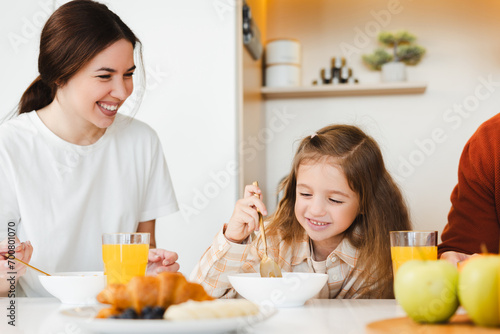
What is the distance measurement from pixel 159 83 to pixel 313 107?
967 mm

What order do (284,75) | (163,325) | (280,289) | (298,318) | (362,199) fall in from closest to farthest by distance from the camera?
(163,325), (298,318), (280,289), (362,199), (284,75)

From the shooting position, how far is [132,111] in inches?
94.1

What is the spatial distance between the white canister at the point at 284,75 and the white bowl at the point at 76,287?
6.78ft

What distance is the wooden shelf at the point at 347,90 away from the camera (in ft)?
9.29

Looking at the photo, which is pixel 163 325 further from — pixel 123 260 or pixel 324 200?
pixel 324 200

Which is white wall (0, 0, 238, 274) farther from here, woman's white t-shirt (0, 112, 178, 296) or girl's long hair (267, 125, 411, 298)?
girl's long hair (267, 125, 411, 298)

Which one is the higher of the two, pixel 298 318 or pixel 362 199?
pixel 362 199

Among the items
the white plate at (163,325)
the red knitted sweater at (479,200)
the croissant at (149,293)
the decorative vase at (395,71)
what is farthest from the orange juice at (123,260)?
the decorative vase at (395,71)

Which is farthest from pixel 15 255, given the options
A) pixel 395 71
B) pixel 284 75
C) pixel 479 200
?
pixel 395 71

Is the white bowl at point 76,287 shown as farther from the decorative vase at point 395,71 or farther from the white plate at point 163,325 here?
the decorative vase at point 395,71

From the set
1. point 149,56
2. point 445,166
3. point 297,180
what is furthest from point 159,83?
point 445,166

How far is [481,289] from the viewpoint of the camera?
669 mm

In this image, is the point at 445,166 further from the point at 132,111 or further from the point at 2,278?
the point at 2,278

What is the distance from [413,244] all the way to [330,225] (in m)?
0.41
